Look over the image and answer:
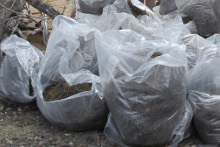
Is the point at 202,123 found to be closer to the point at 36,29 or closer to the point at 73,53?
the point at 73,53

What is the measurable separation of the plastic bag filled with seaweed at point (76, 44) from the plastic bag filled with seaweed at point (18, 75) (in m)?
0.20

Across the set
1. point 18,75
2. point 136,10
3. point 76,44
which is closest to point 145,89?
point 76,44

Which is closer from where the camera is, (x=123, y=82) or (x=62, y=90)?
(x=123, y=82)

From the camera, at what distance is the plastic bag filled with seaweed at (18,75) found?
245cm

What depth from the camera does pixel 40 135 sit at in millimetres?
2162

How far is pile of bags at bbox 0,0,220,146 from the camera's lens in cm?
188

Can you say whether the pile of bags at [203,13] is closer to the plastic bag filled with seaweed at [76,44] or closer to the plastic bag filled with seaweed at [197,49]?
the plastic bag filled with seaweed at [197,49]

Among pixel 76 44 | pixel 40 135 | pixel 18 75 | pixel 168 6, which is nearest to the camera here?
pixel 40 135

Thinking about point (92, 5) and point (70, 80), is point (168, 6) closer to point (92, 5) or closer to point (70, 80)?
point (92, 5)

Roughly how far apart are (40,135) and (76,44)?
61 cm

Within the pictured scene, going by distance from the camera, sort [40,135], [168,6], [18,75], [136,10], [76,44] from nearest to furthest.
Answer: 1. [40,135]
2. [76,44]
3. [18,75]
4. [136,10]
5. [168,6]

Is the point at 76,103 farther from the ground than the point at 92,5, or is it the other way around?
the point at 92,5

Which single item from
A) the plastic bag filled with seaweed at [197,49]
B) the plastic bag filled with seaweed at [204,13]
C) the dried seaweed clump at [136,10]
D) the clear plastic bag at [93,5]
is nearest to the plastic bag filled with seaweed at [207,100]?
the plastic bag filled with seaweed at [197,49]

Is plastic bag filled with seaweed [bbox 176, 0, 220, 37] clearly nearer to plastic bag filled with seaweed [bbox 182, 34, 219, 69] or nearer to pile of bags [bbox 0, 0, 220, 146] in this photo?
pile of bags [bbox 0, 0, 220, 146]
